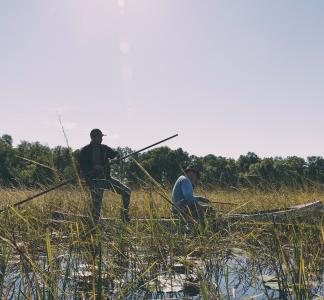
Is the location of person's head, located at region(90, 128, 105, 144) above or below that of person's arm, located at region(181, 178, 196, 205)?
above

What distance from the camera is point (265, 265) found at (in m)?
3.97

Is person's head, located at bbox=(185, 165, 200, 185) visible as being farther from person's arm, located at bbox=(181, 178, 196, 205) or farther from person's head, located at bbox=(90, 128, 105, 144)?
person's head, located at bbox=(90, 128, 105, 144)

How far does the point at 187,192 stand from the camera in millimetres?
6258

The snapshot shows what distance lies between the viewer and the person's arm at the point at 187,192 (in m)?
6.21

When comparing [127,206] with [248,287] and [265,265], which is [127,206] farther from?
[248,287]

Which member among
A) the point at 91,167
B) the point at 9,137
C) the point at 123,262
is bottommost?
the point at 123,262

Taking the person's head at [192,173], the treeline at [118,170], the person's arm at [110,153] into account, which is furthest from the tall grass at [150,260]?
the person's arm at [110,153]

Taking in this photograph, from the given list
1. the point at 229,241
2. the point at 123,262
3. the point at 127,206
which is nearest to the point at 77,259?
the point at 123,262

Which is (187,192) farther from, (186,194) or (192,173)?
(192,173)

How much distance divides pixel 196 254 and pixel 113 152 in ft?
12.1

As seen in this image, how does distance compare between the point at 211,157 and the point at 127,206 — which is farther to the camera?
the point at 211,157

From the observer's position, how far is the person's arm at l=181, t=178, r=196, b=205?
6211mm

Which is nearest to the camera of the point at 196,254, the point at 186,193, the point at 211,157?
the point at 196,254

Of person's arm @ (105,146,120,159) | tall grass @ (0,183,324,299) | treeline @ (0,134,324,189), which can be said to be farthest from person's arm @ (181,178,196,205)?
person's arm @ (105,146,120,159)
